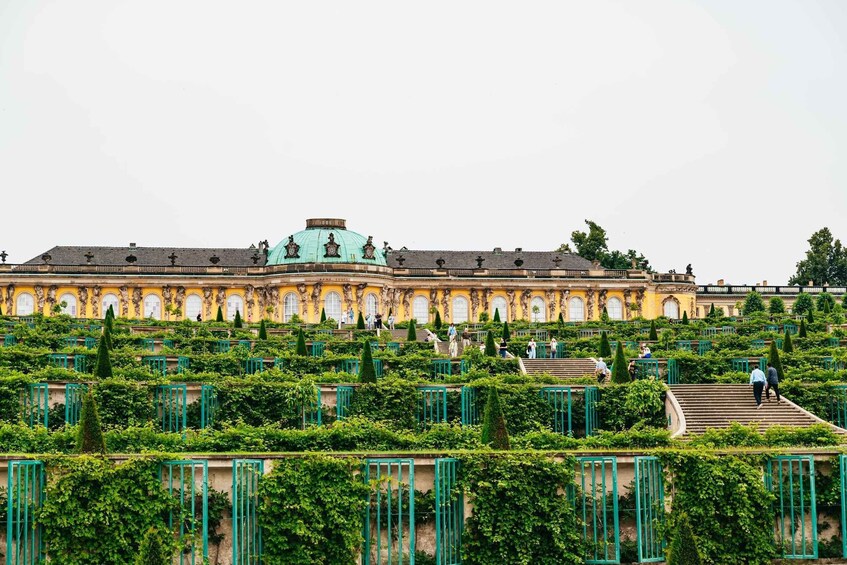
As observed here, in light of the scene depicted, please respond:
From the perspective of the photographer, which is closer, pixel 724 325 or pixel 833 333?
pixel 833 333

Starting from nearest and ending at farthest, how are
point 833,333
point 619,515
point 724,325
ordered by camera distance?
point 619,515
point 833,333
point 724,325

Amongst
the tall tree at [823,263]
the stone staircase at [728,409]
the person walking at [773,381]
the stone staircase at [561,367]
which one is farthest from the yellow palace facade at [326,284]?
the person walking at [773,381]

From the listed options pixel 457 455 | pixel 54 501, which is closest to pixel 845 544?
pixel 457 455

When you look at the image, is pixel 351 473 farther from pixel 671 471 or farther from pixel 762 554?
pixel 762 554

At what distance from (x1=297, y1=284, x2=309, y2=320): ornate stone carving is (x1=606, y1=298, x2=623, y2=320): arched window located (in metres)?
18.1

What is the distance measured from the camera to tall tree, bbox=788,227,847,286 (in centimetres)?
8519

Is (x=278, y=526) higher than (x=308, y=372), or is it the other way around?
(x=308, y=372)

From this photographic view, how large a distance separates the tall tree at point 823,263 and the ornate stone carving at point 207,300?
39.8m

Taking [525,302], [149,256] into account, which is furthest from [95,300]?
[525,302]

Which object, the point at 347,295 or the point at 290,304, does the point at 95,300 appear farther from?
the point at 347,295

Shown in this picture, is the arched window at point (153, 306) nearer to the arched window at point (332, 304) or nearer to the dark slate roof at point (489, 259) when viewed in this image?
the arched window at point (332, 304)

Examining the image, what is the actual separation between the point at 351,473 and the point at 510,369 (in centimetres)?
1335

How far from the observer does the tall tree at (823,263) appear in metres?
85.2

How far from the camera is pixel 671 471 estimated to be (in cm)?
1888
